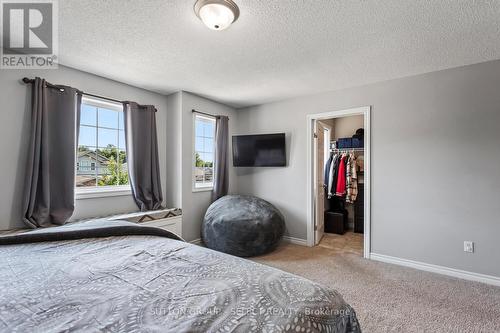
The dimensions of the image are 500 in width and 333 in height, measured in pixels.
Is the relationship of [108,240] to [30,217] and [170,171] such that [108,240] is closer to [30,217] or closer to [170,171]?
[30,217]

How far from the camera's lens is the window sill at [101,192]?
2784 millimetres

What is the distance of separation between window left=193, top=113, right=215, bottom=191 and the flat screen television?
16.3 inches

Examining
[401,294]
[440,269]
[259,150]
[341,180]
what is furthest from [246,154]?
[440,269]

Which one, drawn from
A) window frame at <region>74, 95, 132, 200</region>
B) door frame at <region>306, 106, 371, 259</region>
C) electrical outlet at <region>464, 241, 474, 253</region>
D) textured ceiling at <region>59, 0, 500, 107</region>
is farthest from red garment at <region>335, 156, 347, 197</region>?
window frame at <region>74, 95, 132, 200</region>

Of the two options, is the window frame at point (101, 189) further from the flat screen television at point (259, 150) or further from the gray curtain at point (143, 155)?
the flat screen television at point (259, 150)

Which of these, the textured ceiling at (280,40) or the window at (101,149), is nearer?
the textured ceiling at (280,40)

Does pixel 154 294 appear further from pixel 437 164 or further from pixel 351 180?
pixel 351 180

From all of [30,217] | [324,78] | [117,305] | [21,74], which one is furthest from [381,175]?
[21,74]

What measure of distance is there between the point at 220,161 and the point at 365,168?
2193 millimetres

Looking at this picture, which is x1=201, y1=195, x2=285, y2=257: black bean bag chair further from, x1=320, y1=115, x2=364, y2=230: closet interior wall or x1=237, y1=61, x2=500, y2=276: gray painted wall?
x1=320, y1=115, x2=364, y2=230: closet interior wall

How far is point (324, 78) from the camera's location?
2992 mm

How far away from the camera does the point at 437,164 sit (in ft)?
9.09

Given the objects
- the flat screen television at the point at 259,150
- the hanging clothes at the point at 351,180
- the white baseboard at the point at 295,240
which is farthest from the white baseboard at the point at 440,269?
the flat screen television at the point at 259,150

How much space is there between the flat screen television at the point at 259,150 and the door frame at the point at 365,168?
423 millimetres
